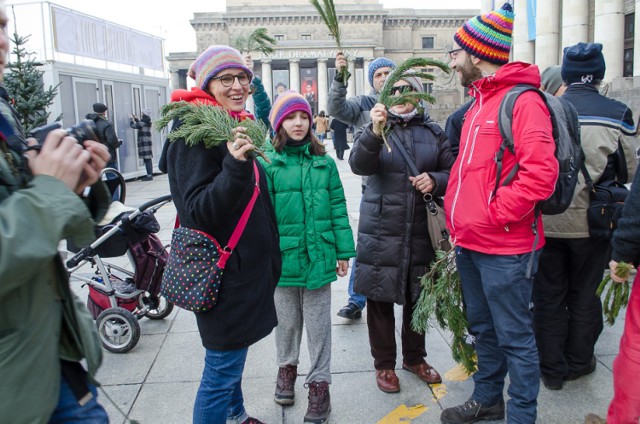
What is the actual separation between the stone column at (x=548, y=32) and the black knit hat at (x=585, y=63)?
98.3 feet

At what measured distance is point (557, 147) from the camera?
280 centimetres

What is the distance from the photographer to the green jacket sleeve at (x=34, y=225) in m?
1.28

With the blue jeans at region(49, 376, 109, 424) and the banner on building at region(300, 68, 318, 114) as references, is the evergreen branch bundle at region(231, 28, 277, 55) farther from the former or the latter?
the banner on building at region(300, 68, 318, 114)

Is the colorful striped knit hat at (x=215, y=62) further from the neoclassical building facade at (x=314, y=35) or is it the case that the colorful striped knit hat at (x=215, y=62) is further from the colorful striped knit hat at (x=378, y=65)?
the neoclassical building facade at (x=314, y=35)

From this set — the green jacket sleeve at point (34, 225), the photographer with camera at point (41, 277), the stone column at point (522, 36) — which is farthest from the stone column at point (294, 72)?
the green jacket sleeve at point (34, 225)

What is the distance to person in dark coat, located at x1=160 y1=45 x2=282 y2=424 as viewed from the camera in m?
2.40

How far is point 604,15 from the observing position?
25234mm

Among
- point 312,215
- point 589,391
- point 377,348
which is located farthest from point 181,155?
point 589,391

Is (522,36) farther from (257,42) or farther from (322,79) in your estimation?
(322,79)

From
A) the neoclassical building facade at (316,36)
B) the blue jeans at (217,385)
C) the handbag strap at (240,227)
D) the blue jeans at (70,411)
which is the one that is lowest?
the blue jeans at (217,385)

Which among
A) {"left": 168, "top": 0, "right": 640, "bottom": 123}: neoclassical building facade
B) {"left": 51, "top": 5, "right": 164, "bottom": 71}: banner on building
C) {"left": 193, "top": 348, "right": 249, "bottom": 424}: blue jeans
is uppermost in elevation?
{"left": 168, "top": 0, "right": 640, "bottom": 123}: neoclassical building facade

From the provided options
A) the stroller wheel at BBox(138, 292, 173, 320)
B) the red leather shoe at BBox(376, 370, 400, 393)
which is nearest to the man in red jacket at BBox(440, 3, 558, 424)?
the red leather shoe at BBox(376, 370, 400, 393)

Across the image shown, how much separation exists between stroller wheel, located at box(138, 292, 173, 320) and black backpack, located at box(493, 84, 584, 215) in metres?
3.27

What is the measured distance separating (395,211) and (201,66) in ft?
5.10
